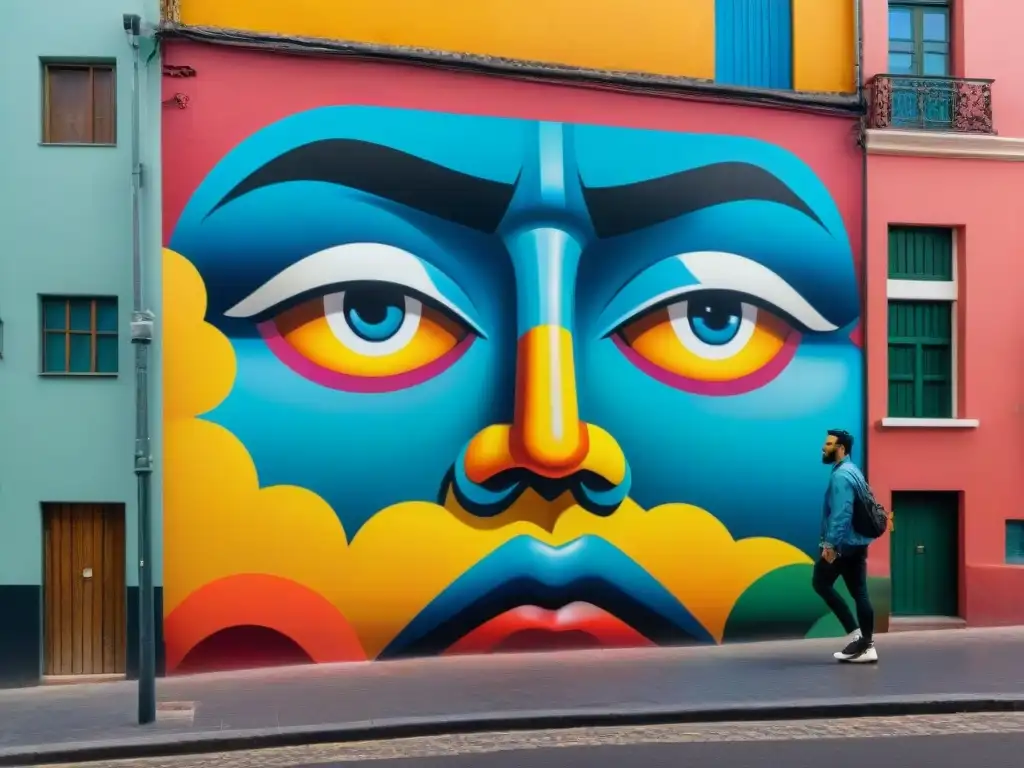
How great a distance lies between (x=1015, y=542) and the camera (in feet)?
44.2

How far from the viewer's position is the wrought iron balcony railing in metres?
13.1

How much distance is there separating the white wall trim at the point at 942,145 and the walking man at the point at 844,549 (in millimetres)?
3531

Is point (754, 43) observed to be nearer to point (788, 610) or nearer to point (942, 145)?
point (942, 145)

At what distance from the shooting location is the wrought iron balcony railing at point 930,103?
1314 cm

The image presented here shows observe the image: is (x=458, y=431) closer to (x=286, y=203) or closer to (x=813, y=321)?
(x=286, y=203)

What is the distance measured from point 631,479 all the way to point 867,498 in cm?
240

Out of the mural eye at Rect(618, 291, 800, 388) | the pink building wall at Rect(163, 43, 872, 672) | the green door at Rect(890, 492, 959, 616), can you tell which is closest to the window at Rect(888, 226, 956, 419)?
the pink building wall at Rect(163, 43, 872, 672)

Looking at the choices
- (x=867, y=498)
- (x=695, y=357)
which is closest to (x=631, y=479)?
(x=695, y=357)

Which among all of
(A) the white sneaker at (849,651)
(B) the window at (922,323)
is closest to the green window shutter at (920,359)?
(B) the window at (922,323)

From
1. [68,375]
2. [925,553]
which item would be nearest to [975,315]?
[925,553]

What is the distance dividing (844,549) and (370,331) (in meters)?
4.88

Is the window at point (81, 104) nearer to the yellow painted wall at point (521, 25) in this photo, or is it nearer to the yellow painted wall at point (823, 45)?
the yellow painted wall at point (521, 25)

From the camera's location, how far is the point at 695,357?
12680 millimetres

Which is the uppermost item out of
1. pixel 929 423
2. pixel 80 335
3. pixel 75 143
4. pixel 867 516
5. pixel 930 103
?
pixel 930 103
